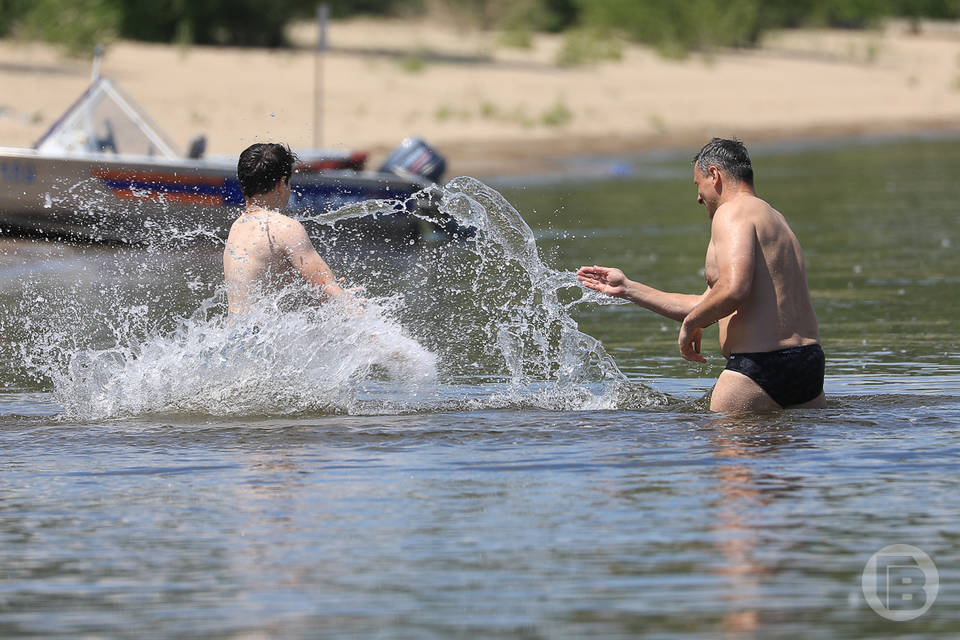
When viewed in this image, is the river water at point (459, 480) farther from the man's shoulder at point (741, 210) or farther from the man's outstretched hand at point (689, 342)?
the man's shoulder at point (741, 210)

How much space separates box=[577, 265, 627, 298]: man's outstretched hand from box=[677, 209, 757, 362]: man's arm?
1.28 ft

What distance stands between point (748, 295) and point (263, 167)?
8.13ft

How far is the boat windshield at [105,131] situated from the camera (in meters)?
16.4

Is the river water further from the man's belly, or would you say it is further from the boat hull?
the boat hull

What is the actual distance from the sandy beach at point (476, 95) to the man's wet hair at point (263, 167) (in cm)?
1479

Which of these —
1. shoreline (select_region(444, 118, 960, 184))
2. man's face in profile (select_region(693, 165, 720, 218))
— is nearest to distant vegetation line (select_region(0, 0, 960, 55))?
shoreline (select_region(444, 118, 960, 184))

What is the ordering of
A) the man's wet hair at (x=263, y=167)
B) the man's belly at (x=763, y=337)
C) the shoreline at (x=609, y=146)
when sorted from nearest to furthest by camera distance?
the man's belly at (x=763, y=337)
the man's wet hair at (x=263, y=167)
the shoreline at (x=609, y=146)

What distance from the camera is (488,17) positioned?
179ft

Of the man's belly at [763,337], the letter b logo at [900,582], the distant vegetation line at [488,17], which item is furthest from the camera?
the distant vegetation line at [488,17]

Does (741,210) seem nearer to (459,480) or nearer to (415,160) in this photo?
(459,480)

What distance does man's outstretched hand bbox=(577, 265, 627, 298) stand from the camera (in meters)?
7.48

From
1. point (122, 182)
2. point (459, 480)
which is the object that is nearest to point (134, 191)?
point (122, 182)

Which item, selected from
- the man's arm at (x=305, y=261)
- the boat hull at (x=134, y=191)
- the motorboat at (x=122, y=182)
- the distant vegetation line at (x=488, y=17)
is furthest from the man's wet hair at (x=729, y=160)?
the distant vegetation line at (x=488, y=17)

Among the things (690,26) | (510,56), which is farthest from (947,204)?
(690,26)
